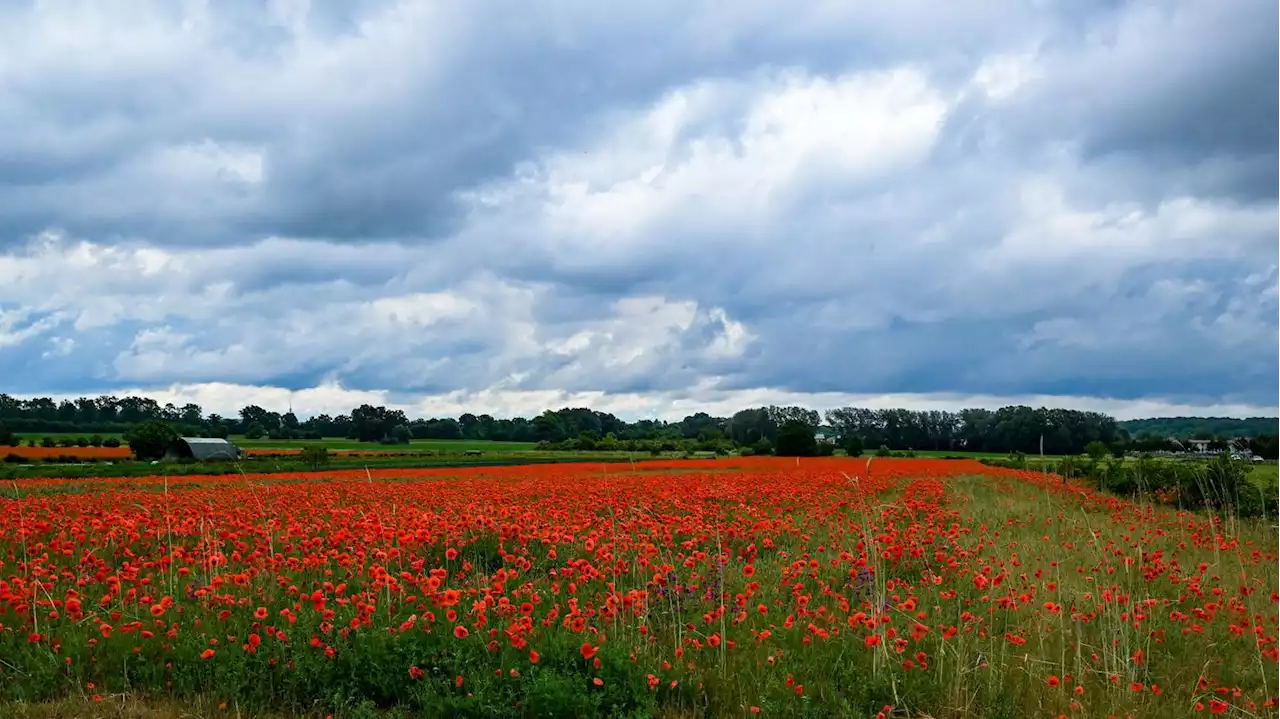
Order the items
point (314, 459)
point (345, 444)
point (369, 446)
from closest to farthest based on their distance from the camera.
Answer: point (314, 459) → point (369, 446) → point (345, 444)

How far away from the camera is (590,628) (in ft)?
21.7

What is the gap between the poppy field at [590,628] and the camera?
5.86 metres

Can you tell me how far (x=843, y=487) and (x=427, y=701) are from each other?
14.0 meters

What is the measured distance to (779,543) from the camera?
1180 centimetres

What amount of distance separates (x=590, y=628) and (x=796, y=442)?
58.9 meters

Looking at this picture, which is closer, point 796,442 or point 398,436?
point 796,442

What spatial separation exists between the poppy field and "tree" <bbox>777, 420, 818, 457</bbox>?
5293 centimetres

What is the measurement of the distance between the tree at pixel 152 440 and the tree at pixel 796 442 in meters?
42.6

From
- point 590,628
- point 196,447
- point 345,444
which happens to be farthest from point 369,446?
point 590,628

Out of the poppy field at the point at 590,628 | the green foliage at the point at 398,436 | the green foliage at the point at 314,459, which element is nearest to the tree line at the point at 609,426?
the green foliage at the point at 398,436

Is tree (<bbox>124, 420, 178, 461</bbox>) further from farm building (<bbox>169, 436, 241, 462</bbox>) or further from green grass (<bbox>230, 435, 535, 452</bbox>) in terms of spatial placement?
green grass (<bbox>230, 435, 535, 452</bbox>)

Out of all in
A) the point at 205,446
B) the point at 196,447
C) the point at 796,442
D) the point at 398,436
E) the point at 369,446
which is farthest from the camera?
the point at 398,436

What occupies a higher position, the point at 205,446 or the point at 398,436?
the point at 398,436

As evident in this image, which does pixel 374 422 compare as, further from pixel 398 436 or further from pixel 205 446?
pixel 205 446
